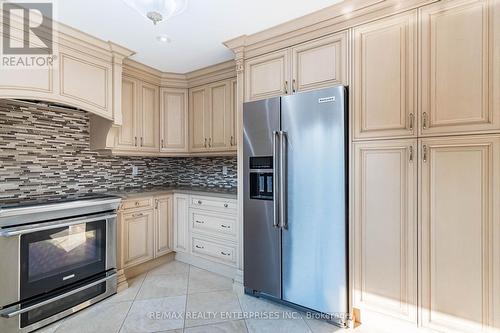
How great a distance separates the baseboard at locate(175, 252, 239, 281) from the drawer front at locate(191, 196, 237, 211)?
2.10 feet

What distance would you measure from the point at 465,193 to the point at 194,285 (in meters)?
2.40

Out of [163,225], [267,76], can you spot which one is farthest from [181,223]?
[267,76]

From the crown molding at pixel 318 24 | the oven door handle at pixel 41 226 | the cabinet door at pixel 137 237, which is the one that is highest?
the crown molding at pixel 318 24

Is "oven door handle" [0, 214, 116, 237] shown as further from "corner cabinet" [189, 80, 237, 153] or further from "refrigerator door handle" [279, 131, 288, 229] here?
"refrigerator door handle" [279, 131, 288, 229]

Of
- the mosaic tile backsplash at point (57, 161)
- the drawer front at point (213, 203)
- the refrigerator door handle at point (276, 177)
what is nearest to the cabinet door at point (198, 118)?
the mosaic tile backsplash at point (57, 161)

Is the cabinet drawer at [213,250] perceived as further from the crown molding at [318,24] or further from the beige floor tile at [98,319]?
the crown molding at [318,24]

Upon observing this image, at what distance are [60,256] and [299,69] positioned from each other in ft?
8.24

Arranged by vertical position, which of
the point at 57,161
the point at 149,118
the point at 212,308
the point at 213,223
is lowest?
the point at 212,308

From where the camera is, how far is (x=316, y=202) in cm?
195

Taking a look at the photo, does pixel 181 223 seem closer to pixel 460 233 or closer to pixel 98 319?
A: pixel 98 319

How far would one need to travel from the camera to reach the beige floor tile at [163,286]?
2381 mm

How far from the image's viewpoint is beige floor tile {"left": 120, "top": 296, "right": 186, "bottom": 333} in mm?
1890

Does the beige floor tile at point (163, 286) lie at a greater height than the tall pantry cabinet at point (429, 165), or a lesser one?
lesser

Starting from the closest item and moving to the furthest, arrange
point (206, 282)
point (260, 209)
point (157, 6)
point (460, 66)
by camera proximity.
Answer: point (157, 6) < point (460, 66) < point (260, 209) < point (206, 282)
